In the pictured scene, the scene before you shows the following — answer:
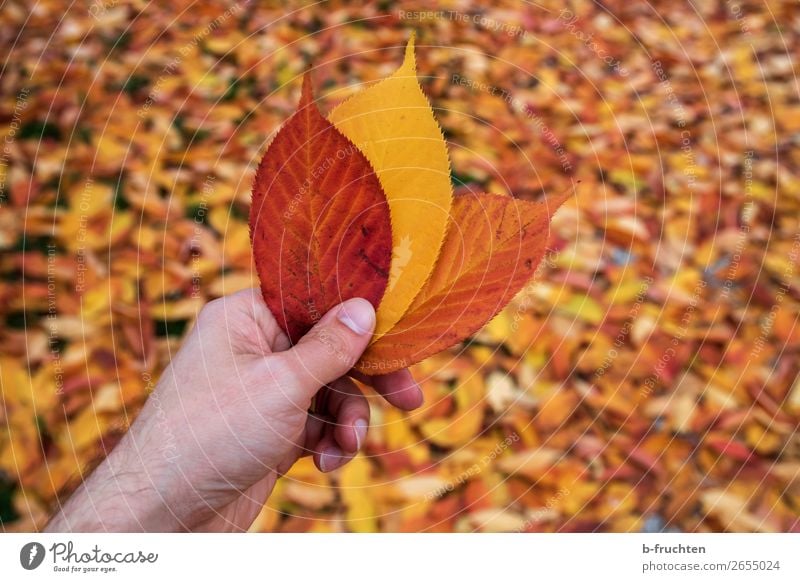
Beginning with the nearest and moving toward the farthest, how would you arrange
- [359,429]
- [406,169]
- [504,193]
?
[406,169] → [359,429] → [504,193]

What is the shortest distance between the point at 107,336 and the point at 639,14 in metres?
0.74

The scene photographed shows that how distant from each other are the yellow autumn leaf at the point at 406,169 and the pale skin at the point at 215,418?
5cm

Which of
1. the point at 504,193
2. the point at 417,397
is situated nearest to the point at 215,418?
the point at 417,397

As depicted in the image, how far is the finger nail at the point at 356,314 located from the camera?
0.46 meters

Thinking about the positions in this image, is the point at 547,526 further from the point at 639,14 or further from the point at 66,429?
the point at 639,14

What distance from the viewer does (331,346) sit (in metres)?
0.47

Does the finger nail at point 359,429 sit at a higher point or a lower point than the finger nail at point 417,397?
lower

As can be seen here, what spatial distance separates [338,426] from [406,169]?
0.26 metres

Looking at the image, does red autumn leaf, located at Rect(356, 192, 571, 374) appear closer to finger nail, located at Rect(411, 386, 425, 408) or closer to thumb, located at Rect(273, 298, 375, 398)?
thumb, located at Rect(273, 298, 375, 398)

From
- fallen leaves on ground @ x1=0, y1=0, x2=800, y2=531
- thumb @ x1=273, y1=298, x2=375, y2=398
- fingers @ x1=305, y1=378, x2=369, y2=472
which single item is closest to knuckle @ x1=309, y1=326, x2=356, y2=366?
thumb @ x1=273, y1=298, x2=375, y2=398

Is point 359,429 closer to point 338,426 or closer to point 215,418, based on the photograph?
point 338,426

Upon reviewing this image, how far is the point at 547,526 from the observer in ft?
2.07

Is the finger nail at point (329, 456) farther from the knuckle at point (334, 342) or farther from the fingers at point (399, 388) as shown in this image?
the knuckle at point (334, 342)
